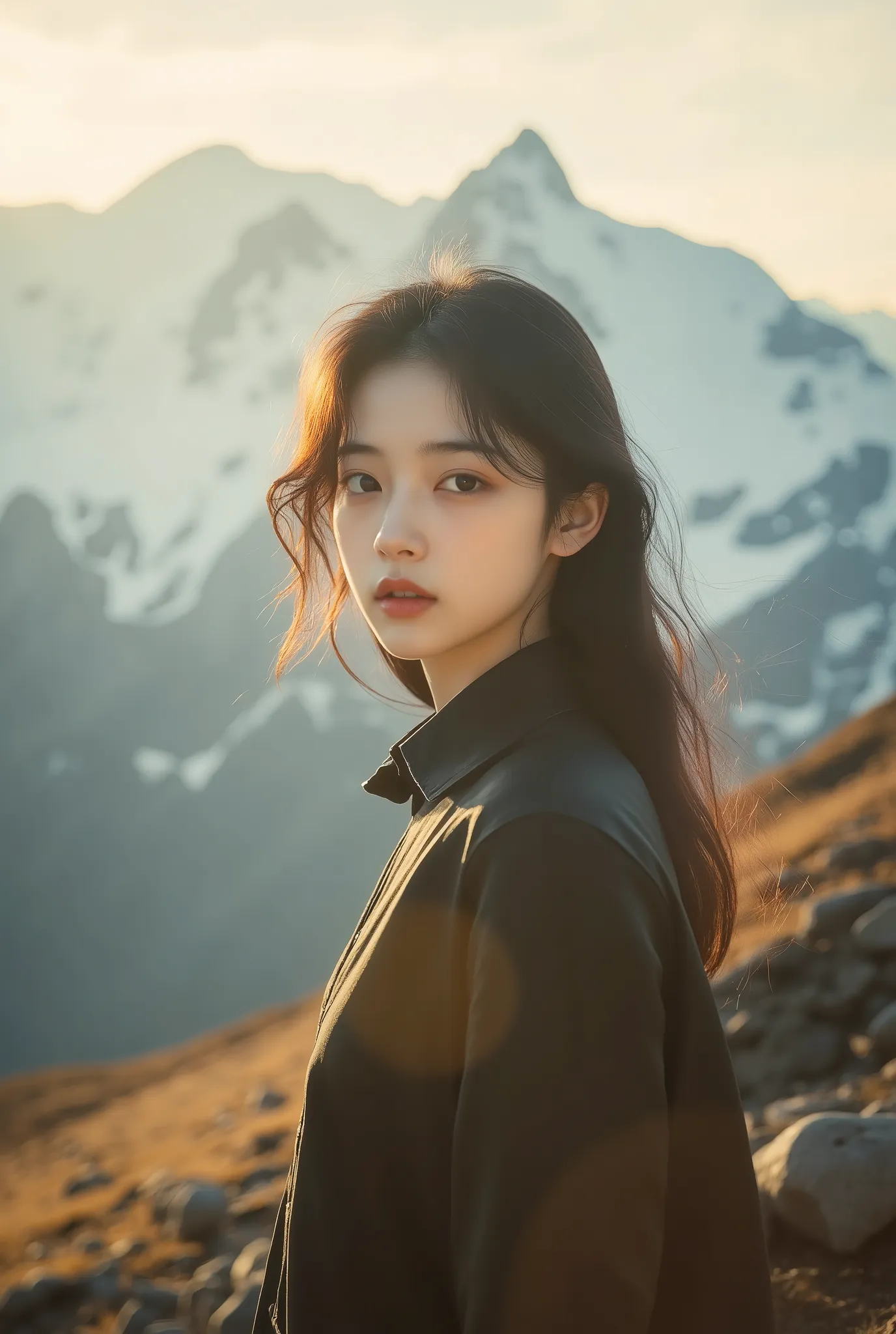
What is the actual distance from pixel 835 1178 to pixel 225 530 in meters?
166

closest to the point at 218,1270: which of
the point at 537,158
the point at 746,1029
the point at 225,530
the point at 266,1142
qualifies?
the point at 266,1142

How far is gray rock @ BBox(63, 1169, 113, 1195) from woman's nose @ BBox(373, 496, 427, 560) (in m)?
14.9

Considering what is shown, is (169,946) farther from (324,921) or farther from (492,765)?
(492,765)

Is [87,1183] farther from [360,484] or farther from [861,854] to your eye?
[360,484]

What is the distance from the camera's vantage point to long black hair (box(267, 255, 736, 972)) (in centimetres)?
→ 209

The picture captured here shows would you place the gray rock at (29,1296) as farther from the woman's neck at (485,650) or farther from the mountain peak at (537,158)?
the mountain peak at (537,158)

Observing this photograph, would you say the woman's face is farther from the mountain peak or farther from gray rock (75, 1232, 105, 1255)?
the mountain peak

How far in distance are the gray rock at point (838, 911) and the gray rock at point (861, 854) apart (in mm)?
1643

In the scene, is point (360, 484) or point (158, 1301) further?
point (158, 1301)

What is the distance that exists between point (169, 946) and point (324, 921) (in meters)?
15.8

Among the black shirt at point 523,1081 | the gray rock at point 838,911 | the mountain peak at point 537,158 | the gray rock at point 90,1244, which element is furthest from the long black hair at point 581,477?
the mountain peak at point 537,158

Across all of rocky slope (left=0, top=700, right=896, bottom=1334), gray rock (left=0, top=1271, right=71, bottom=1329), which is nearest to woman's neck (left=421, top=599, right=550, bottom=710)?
rocky slope (left=0, top=700, right=896, bottom=1334)

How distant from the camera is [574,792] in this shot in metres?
1.55

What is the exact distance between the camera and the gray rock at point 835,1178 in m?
3.90
